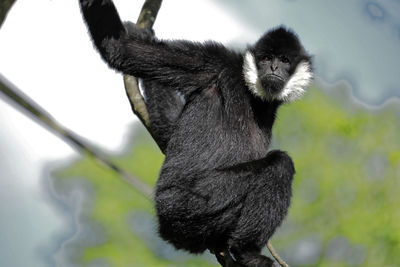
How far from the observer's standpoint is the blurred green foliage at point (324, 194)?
2008 centimetres

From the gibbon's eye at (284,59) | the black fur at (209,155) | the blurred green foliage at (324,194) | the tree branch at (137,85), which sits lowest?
the black fur at (209,155)

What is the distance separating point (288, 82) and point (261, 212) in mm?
1893

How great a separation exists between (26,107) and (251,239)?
3.33 m

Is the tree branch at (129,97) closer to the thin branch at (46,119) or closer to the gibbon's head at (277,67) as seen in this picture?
the thin branch at (46,119)

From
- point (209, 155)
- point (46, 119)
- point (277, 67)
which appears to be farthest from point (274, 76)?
point (46, 119)

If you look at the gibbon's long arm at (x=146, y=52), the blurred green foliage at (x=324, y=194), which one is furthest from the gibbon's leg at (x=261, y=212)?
the blurred green foliage at (x=324, y=194)

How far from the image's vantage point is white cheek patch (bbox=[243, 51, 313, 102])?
6.01m

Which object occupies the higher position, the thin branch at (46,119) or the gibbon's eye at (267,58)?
the gibbon's eye at (267,58)

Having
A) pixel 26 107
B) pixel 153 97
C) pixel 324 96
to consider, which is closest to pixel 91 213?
pixel 324 96

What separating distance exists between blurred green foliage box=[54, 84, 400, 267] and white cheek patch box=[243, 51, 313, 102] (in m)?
13.8

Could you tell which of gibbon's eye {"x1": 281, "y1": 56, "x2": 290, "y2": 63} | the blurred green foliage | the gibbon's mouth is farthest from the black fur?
the blurred green foliage

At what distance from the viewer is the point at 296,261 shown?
19922 millimetres

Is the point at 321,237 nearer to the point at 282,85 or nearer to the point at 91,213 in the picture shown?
the point at 91,213

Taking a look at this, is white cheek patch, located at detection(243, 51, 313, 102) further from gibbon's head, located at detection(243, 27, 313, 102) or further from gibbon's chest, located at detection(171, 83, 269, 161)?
gibbon's chest, located at detection(171, 83, 269, 161)
